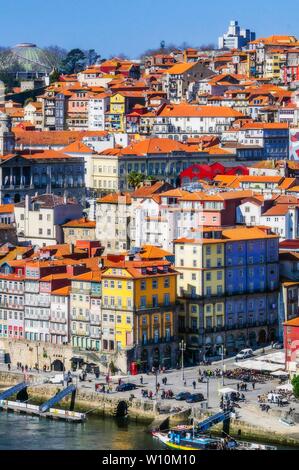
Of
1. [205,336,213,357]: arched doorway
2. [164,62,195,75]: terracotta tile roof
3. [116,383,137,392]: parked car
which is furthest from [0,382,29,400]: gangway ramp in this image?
[164,62,195,75]: terracotta tile roof

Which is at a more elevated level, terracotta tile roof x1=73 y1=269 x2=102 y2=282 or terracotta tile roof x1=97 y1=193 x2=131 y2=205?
terracotta tile roof x1=97 y1=193 x2=131 y2=205

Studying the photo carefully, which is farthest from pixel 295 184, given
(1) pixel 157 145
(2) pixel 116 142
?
(2) pixel 116 142

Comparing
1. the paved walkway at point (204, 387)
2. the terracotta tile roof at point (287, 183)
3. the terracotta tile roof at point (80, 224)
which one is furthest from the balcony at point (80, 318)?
the terracotta tile roof at point (287, 183)

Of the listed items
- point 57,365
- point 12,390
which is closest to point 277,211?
point 57,365

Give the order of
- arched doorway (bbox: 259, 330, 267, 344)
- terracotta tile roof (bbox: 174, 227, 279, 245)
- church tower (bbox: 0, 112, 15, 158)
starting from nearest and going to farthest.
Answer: terracotta tile roof (bbox: 174, 227, 279, 245) → arched doorway (bbox: 259, 330, 267, 344) → church tower (bbox: 0, 112, 15, 158)

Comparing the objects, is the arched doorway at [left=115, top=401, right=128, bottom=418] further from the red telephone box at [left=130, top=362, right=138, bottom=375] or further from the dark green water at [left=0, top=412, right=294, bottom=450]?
the red telephone box at [left=130, top=362, right=138, bottom=375]

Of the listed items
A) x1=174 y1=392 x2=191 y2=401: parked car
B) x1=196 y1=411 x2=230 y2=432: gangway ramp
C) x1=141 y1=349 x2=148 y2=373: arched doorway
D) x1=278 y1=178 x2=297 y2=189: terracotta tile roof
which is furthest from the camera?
x1=278 y1=178 x2=297 y2=189: terracotta tile roof
